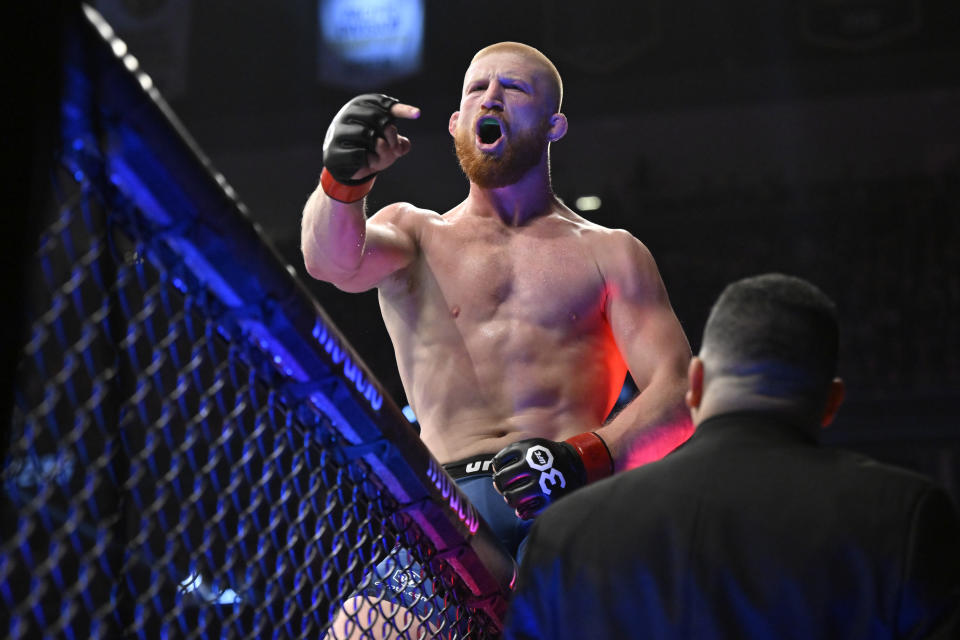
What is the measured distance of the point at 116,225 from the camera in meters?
0.84

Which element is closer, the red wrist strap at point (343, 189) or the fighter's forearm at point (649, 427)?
the red wrist strap at point (343, 189)

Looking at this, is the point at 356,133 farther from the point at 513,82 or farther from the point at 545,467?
the point at 513,82

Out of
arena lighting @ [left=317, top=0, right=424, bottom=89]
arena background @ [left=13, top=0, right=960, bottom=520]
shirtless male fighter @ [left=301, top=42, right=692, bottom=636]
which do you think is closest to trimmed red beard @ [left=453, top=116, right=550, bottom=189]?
shirtless male fighter @ [left=301, top=42, right=692, bottom=636]

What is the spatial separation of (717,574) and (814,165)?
24.0 feet

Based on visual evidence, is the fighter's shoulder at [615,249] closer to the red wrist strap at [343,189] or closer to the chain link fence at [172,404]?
the red wrist strap at [343,189]

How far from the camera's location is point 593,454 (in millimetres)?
1731

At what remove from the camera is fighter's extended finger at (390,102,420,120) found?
1.32m

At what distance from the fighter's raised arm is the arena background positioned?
5107mm

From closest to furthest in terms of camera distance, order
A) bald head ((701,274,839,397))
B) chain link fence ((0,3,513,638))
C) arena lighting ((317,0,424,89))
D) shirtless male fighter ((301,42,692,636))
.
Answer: chain link fence ((0,3,513,638)), bald head ((701,274,839,397)), shirtless male fighter ((301,42,692,636)), arena lighting ((317,0,424,89))

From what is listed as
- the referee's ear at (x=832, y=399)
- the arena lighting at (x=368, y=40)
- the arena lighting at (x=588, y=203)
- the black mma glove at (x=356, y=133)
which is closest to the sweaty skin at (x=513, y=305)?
the black mma glove at (x=356, y=133)

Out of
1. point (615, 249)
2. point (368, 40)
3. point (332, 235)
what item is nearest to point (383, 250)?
point (332, 235)

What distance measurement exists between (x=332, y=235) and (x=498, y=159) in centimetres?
45

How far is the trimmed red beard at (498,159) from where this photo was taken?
2082 mm

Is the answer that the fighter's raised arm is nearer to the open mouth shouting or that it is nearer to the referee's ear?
the open mouth shouting
